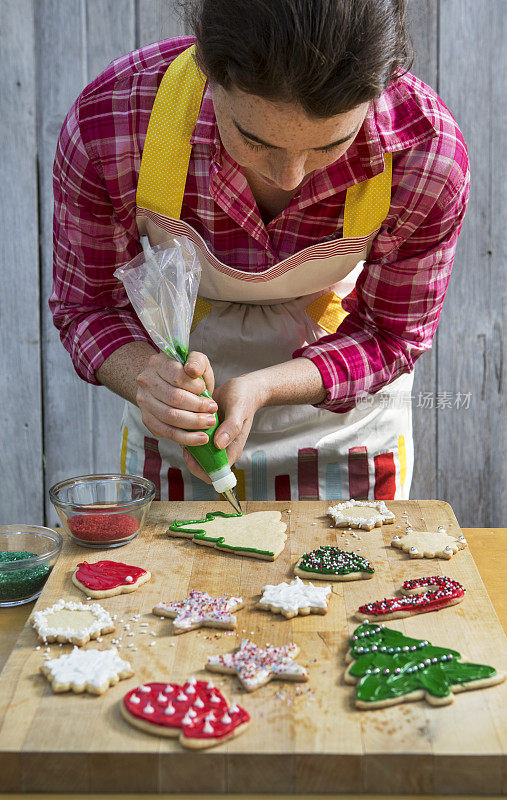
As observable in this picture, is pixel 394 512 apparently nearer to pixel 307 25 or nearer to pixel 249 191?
pixel 249 191

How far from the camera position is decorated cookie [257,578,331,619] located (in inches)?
42.8

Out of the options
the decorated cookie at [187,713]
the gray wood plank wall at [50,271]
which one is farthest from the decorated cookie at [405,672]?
the gray wood plank wall at [50,271]

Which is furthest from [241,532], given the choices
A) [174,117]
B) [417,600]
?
[174,117]

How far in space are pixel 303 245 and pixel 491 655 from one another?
788mm

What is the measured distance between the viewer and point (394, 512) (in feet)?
4.59

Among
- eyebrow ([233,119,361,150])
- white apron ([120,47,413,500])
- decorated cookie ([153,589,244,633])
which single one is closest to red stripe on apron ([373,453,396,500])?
white apron ([120,47,413,500])

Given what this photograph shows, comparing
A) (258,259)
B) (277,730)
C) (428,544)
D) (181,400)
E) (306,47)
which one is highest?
(306,47)

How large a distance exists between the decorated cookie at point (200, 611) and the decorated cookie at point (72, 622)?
0.24 feet

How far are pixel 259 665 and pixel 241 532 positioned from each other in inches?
14.1

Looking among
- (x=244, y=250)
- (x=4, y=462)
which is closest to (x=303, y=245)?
(x=244, y=250)

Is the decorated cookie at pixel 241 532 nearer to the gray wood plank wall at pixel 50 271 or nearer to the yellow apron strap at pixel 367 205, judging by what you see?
the yellow apron strap at pixel 367 205

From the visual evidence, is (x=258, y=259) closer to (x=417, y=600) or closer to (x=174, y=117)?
(x=174, y=117)

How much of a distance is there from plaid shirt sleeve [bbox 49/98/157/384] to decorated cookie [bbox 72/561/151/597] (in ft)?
1.44

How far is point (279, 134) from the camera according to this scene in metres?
1.07
